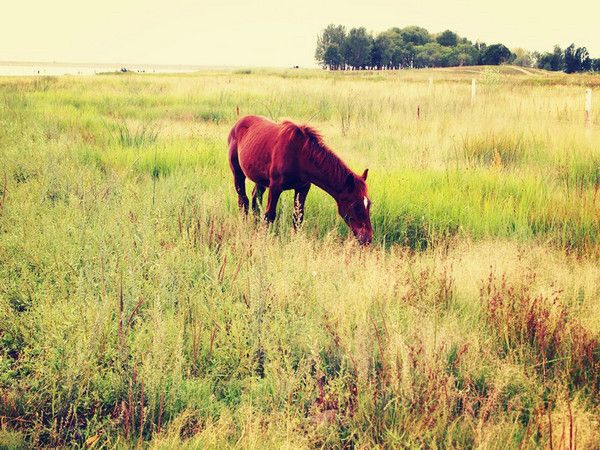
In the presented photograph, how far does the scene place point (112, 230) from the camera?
189 inches

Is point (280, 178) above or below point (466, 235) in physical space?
above

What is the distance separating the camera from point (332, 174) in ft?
17.2

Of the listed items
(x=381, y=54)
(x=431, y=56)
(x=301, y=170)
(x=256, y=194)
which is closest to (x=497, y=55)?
(x=431, y=56)

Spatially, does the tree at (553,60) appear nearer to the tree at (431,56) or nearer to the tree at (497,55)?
the tree at (497,55)

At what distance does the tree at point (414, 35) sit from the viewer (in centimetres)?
15575

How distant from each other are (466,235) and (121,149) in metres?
6.30

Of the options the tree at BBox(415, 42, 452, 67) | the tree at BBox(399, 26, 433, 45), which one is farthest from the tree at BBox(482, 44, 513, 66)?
the tree at BBox(399, 26, 433, 45)

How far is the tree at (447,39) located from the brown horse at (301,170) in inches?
6993

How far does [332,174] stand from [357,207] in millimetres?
472

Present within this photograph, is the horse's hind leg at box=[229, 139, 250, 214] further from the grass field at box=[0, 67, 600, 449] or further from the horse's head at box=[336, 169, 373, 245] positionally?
the horse's head at box=[336, 169, 373, 245]

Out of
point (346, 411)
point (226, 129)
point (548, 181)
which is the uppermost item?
point (226, 129)

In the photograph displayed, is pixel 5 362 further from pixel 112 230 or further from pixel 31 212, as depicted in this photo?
pixel 31 212

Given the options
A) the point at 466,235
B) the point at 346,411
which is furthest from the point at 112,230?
the point at 466,235

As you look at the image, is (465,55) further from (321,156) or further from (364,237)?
(364,237)
